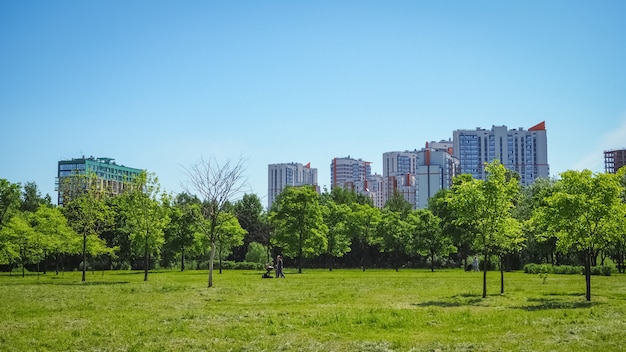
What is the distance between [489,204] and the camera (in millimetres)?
33938

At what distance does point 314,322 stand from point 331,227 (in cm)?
7633

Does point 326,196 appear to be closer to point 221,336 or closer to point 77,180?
point 77,180

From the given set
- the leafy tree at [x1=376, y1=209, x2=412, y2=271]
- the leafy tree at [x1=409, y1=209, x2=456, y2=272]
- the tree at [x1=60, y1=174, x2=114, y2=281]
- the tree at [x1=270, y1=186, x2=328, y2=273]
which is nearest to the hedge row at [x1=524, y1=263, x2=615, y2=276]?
the leafy tree at [x1=409, y1=209, x2=456, y2=272]

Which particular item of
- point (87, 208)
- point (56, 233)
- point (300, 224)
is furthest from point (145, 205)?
point (300, 224)

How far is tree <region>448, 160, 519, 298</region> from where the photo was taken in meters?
33.6

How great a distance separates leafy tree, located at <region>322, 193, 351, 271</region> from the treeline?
19 centimetres

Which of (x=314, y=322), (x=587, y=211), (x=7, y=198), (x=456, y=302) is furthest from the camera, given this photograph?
(x=7, y=198)

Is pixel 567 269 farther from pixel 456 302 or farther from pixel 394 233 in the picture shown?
pixel 456 302

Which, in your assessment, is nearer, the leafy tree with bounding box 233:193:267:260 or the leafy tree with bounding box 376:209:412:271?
the leafy tree with bounding box 376:209:412:271

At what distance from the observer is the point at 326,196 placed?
13588 centimetres

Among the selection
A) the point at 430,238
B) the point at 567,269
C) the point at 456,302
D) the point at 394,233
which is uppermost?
the point at 394,233

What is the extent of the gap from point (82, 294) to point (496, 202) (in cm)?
2618

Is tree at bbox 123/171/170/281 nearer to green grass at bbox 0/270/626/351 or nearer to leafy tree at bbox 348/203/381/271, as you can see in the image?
green grass at bbox 0/270/626/351

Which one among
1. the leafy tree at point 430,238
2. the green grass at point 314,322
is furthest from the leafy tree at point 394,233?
the green grass at point 314,322
